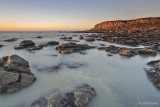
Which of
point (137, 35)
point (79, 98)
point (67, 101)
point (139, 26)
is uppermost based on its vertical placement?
point (139, 26)

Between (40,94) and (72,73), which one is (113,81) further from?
(40,94)

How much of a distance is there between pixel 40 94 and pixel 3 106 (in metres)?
1.64

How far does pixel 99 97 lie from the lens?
4.83m

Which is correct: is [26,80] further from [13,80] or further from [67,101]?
[67,101]

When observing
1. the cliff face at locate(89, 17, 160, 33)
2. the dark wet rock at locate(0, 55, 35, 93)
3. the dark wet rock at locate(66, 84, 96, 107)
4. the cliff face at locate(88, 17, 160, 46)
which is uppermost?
the cliff face at locate(89, 17, 160, 33)

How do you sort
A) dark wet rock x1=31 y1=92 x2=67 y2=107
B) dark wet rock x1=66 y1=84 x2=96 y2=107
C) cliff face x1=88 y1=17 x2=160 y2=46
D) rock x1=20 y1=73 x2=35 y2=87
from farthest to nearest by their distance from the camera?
1. cliff face x1=88 y1=17 x2=160 y2=46
2. rock x1=20 y1=73 x2=35 y2=87
3. dark wet rock x1=66 y1=84 x2=96 y2=107
4. dark wet rock x1=31 y1=92 x2=67 y2=107

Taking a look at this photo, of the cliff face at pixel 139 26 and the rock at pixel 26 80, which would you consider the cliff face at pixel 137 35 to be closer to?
the cliff face at pixel 139 26

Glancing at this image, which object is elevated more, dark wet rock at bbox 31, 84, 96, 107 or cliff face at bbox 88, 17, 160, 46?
cliff face at bbox 88, 17, 160, 46

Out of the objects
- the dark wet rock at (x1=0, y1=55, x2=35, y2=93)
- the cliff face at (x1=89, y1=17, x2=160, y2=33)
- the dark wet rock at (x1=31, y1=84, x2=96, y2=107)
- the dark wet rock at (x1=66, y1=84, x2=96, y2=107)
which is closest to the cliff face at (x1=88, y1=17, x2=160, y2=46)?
the cliff face at (x1=89, y1=17, x2=160, y2=33)

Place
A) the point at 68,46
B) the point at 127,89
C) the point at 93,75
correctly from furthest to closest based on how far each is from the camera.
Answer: the point at 68,46 → the point at 93,75 → the point at 127,89

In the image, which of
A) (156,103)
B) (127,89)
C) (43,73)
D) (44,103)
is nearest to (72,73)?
(43,73)

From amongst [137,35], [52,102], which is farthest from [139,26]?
[52,102]

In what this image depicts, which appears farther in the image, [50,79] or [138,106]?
[50,79]

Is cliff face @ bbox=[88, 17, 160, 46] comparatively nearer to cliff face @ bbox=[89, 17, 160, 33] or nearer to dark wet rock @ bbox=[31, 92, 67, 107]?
cliff face @ bbox=[89, 17, 160, 33]
